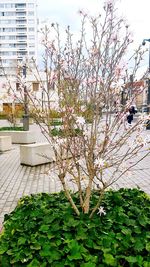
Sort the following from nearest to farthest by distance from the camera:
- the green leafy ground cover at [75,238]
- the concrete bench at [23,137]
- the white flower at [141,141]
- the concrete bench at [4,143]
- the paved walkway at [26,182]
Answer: the green leafy ground cover at [75,238] < the white flower at [141,141] < the paved walkway at [26,182] < the concrete bench at [4,143] < the concrete bench at [23,137]

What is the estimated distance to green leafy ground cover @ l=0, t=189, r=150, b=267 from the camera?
269cm

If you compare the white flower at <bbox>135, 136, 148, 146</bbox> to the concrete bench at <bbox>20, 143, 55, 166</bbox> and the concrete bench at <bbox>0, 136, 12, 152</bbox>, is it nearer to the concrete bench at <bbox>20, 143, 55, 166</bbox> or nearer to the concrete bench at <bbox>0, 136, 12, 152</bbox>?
the concrete bench at <bbox>20, 143, 55, 166</bbox>

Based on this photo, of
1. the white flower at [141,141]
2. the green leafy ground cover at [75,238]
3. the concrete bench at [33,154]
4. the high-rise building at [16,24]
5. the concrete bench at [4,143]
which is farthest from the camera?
the high-rise building at [16,24]

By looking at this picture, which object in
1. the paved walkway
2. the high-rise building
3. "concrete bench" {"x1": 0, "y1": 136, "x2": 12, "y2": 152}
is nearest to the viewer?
the paved walkway

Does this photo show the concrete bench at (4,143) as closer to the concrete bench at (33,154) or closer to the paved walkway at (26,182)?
the paved walkway at (26,182)

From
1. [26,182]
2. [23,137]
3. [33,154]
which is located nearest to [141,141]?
[26,182]

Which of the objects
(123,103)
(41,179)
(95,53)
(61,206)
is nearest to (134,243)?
(61,206)

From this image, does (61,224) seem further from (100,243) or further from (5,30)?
(5,30)

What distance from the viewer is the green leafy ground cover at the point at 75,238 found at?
2.69 m

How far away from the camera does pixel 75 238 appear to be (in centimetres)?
290

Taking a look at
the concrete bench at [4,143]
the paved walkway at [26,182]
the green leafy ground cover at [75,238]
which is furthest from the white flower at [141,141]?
the concrete bench at [4,143]

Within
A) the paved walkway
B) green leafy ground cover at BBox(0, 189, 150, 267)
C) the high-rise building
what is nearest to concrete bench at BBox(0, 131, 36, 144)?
the paved walkway

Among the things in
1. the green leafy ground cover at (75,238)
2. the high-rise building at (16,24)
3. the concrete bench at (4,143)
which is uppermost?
the high-rise building at (16,24)

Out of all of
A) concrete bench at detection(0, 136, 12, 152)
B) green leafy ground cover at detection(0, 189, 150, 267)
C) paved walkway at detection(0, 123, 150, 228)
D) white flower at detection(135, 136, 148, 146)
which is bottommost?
paved walkway at detection(0, 123, 150, 228)
